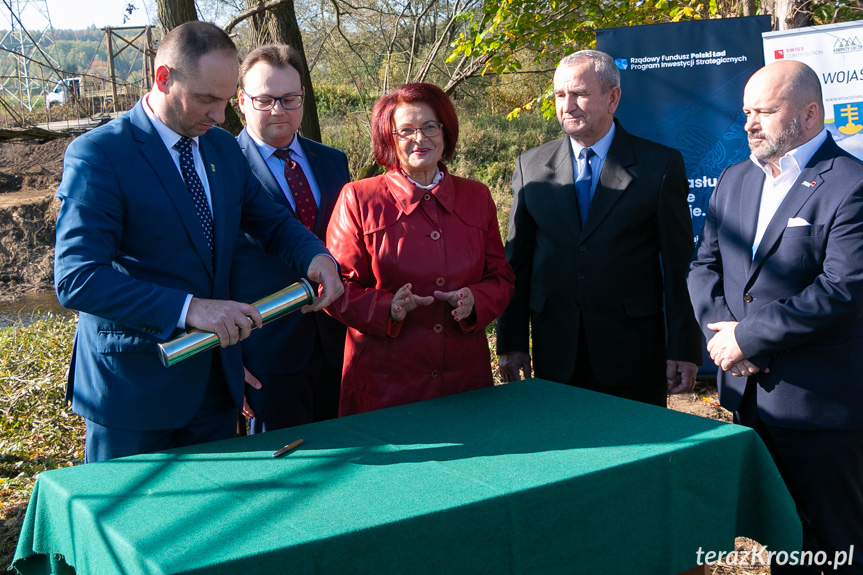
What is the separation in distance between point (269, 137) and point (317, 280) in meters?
0.99

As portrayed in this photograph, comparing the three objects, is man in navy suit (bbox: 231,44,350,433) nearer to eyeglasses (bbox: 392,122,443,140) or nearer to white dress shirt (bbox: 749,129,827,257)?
eyeglasses (bbox: 392,122,443,140)

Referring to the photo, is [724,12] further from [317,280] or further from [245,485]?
[245,485]

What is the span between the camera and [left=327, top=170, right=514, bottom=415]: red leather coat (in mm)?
2613

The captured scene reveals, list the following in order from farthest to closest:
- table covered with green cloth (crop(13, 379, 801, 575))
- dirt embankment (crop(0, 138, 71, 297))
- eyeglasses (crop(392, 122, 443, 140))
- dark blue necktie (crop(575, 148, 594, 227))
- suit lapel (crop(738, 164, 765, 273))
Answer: dirt embankment (crop(0, 138, 71, 297)), dark blue necktie (crop(575, 148, 594, 227)), eyeglasses (crop(392, 122, 443, 140)), suit lapel (crop(738, 164, 765, 273)), table covered with green cloth (crop(13, 379, 801, 575))

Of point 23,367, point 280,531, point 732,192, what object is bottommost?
point 23,367

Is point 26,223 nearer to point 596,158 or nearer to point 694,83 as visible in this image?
point 694,83

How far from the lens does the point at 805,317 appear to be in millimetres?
2322

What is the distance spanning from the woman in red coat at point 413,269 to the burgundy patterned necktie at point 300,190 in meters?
0.31

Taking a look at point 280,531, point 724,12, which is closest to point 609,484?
point 280,531

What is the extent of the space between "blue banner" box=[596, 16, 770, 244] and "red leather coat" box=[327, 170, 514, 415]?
2634 millimetres

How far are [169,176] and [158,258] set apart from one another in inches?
9.3

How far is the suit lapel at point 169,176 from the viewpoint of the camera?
7.14 ft

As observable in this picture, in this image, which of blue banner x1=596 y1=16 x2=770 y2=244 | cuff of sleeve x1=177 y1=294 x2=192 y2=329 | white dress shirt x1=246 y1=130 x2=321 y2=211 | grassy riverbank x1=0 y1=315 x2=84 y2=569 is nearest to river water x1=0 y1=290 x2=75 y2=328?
grassy riverbank x1=0 y1=315 x2=84 y2=569

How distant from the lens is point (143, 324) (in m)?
1.94
